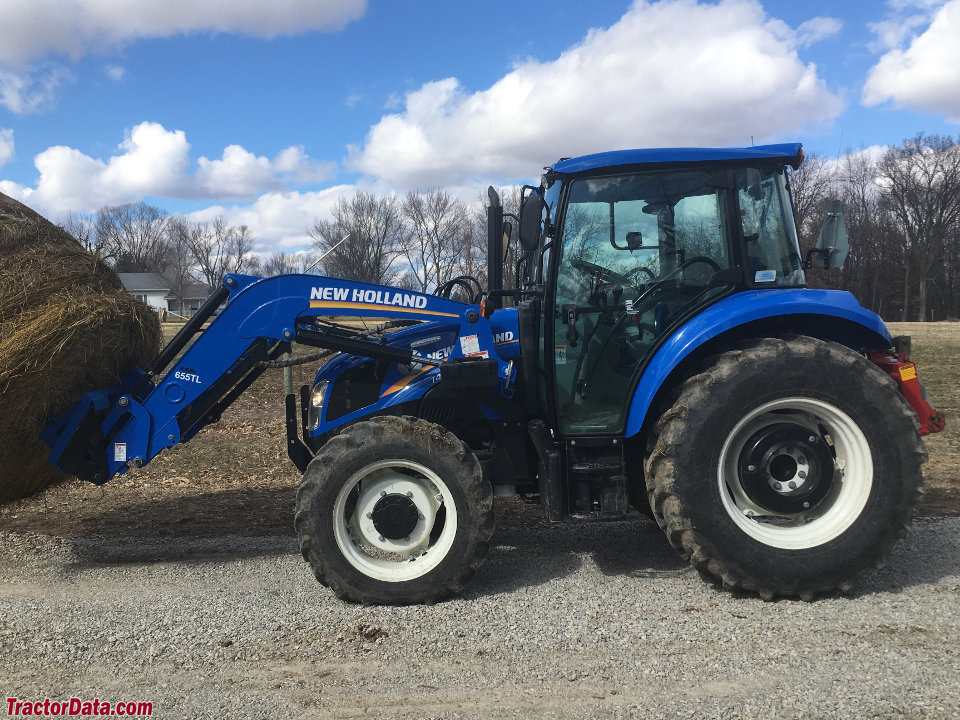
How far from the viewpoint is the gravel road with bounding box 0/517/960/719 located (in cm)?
292

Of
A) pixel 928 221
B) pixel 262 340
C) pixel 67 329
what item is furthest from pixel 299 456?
pixel 928 221

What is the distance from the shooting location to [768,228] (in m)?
4.24

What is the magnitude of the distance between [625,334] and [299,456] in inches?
86.5

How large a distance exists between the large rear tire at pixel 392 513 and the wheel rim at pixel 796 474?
1.40m

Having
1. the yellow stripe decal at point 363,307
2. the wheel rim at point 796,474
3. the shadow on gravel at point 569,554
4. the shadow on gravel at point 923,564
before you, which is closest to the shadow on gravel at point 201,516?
the shadow on gravel at point 569,554

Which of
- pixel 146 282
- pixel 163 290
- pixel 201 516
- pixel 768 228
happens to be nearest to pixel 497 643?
pixel 768 228

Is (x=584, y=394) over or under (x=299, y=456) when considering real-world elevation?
over

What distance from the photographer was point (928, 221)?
5272 cm

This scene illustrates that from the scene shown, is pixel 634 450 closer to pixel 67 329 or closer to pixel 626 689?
pixel 626 689

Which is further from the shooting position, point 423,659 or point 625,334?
point 625,334

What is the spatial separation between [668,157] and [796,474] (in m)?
1.89

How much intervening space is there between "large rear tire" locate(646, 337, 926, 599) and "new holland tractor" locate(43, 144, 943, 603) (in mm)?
11

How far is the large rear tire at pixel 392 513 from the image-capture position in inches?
154
